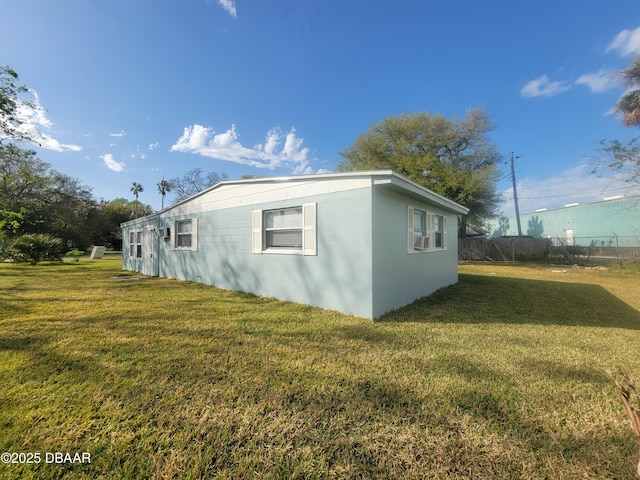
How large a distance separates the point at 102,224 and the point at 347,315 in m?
33.7

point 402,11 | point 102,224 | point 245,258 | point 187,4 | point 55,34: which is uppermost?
point 402,11

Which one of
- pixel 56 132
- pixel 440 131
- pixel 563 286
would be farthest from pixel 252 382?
pixel 440 131

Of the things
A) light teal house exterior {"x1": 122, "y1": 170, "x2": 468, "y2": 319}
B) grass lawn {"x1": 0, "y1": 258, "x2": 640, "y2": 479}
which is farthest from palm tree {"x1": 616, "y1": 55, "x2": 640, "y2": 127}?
grass lawn {"x1": 0, "y1": 258, "x2": 640, "y2": 479}

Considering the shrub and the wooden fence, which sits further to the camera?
the wooden fence

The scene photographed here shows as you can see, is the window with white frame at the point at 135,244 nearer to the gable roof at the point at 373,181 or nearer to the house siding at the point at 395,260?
the gable roof at the point at 373,181

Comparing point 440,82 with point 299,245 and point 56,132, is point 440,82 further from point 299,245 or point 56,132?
point 56,132

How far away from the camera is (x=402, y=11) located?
7.41 meters

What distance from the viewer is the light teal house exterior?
176 inches

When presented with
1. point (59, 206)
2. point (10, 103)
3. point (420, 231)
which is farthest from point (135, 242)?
point (59, 206)

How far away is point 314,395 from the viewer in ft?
7.38

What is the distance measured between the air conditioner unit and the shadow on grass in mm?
1232

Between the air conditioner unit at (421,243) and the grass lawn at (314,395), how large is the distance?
1.91 m

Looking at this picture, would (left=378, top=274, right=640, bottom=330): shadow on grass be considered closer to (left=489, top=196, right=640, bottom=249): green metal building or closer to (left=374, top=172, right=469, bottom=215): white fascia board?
(left=374, top=172, right=469, bottom=215): white fascia board

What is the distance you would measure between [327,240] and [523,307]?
440 cm
